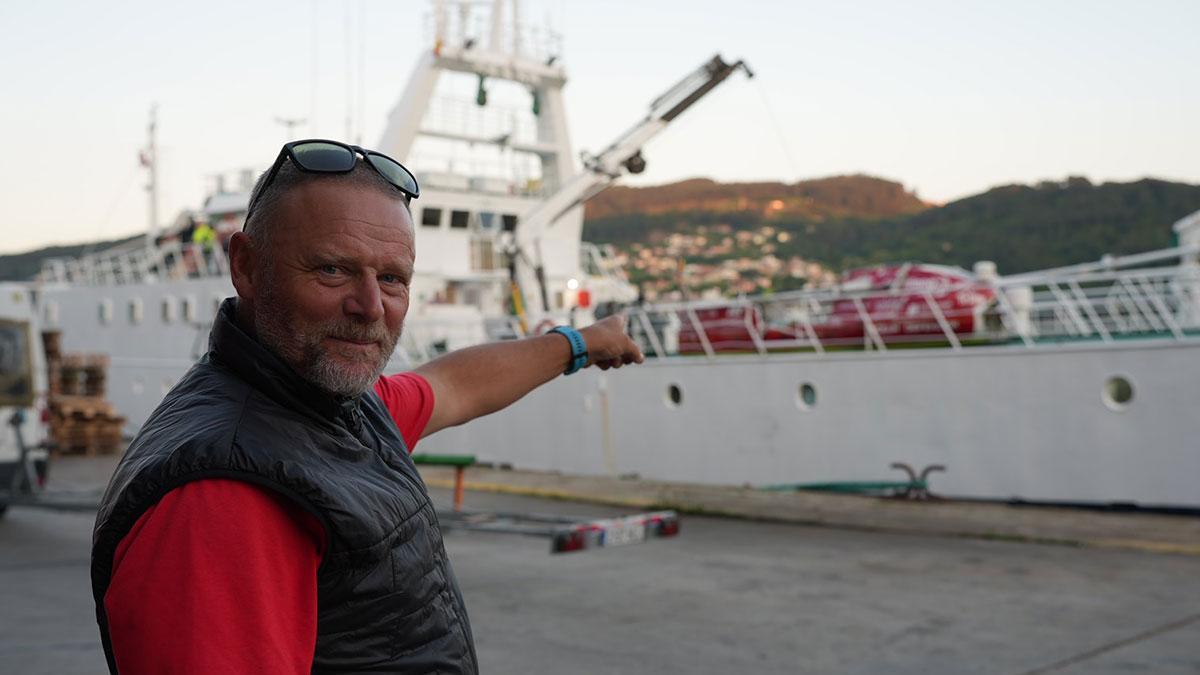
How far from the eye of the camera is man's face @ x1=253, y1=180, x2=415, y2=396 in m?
1.67

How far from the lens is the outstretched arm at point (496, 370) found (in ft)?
8.69

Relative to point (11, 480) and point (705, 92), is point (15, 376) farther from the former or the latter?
point (705, 92)

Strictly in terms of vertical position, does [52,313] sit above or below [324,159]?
above

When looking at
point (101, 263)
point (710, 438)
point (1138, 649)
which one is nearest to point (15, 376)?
point (710, 438)

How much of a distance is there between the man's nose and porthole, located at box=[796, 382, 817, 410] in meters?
13.2

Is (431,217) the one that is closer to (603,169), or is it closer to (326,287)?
(603,169)

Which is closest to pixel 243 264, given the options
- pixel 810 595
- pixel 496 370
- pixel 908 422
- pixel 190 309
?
pixel 496 370

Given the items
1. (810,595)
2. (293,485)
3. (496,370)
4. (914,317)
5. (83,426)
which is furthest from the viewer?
(83,426)

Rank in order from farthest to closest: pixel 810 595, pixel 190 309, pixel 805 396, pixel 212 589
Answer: pixel 190 309 → pixel 805 396 → pixel 810 595 → pixel 212 589

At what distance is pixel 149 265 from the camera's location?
91.2ft

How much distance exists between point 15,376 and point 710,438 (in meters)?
8.84

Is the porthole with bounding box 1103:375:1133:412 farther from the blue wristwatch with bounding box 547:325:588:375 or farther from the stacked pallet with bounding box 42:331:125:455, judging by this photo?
the stacked pallet with bounding box 42:331:125:455

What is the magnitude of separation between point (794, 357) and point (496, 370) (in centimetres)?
1210

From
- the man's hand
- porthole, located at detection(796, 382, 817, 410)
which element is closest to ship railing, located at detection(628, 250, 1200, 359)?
porthole, located at detection(796, 382, 817, 410)
